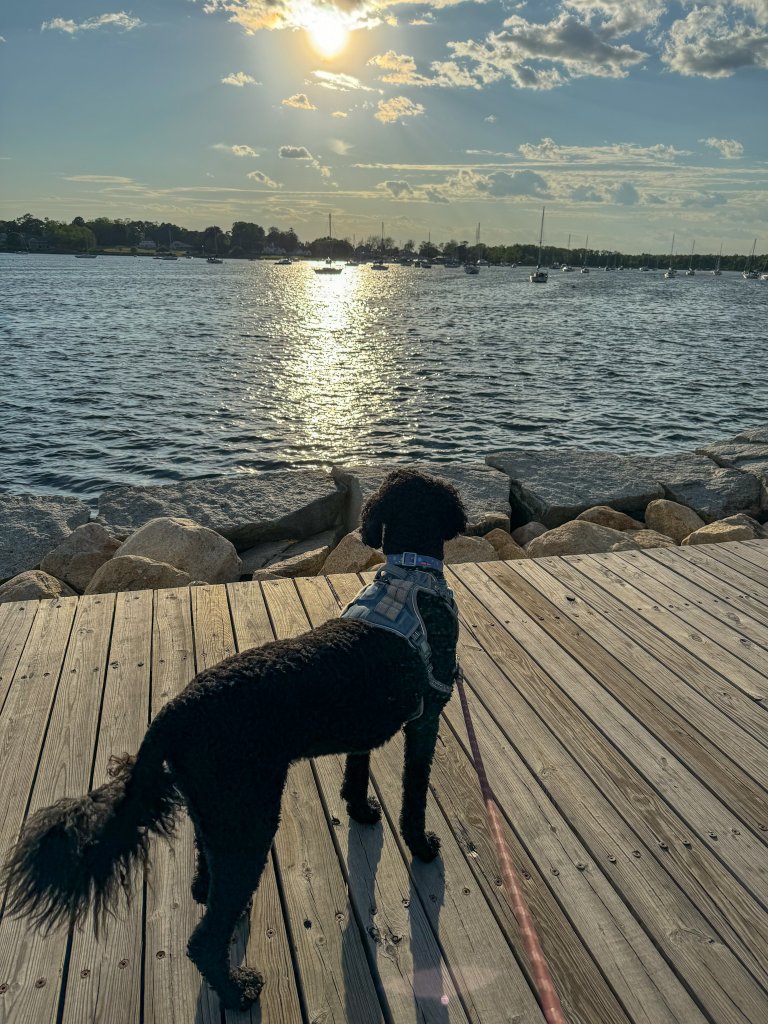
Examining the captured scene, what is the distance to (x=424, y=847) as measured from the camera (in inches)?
109

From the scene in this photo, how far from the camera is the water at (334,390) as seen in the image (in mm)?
15469

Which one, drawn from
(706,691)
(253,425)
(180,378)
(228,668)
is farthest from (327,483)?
(180,378)

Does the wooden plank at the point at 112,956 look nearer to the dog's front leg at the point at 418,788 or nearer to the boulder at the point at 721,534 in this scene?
the dog's front leg at the point at 418,788

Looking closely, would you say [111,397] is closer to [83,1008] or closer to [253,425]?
[253,425]

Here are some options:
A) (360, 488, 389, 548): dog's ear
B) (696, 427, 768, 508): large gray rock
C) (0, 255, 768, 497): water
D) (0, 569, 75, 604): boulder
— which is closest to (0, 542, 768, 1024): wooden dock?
(0, 569, 75, 604): boulder

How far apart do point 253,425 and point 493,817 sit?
15.7 metres

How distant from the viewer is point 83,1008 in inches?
86.1

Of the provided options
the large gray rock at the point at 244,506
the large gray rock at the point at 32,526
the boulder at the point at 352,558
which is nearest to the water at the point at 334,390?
the large gray rock at the point at 32,526

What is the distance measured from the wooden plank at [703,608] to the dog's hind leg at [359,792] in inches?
105

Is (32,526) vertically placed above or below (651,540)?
below

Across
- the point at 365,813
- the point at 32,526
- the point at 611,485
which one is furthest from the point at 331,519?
the point at 365,813

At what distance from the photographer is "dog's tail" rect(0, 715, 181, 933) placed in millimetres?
1795

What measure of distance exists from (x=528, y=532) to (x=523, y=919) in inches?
233

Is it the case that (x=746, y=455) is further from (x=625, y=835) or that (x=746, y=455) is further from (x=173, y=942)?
(x=173, y=942)
